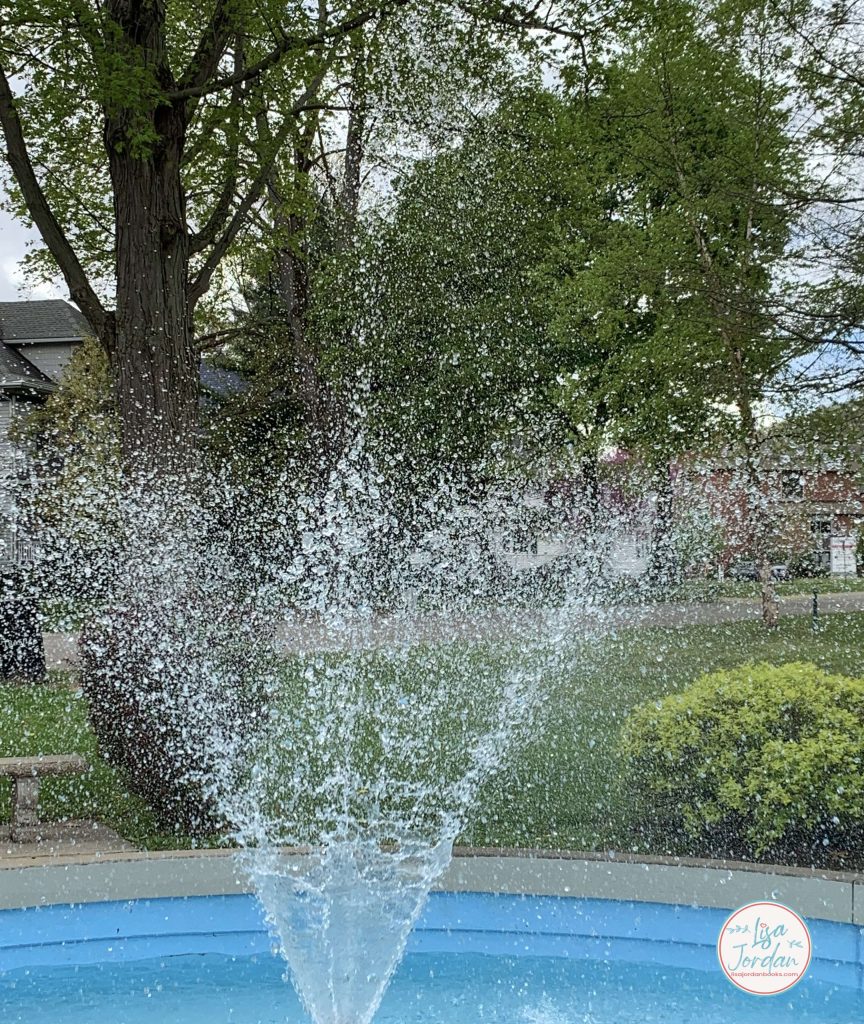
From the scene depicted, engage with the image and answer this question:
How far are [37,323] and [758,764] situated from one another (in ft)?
114

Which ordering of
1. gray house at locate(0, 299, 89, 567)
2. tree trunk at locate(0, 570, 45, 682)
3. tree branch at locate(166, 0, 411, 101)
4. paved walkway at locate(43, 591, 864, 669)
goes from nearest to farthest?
tree branch at locate(166, 0, 411, 101)
tree trunk at locate(0, 570, 45, 682)
paved walkway at locate(43, 591, 864, 669)
gray house at locate(0, 299, 89, 567)

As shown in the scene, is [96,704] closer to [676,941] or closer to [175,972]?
[175,972]

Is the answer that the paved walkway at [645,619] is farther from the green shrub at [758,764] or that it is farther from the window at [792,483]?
the green shrub at [758,764]

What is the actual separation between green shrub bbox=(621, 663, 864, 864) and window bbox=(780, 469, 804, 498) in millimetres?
11261

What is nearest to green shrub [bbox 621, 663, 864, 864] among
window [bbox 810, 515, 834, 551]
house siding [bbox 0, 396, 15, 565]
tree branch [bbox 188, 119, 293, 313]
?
tree branch [bbox 188, 119, 293, 313]

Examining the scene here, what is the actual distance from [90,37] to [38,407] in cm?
2536

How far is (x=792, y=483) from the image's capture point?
1702 centimetres

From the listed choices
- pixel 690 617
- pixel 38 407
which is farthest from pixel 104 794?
pixel 38 407

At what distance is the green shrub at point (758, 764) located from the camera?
5.34m

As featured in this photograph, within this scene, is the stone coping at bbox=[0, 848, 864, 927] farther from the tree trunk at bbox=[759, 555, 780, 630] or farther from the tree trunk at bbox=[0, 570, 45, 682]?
the tree trunk at bbox=[759, 555, 780, 630]

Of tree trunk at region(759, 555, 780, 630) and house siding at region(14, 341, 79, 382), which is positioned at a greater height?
house siding at region(14, 341, 79, 382)

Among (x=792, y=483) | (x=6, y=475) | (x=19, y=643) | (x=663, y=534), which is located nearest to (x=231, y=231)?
(x=19, y=643)

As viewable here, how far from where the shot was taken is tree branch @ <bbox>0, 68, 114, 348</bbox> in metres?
7.96

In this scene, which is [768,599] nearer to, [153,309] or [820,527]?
[820,527]
